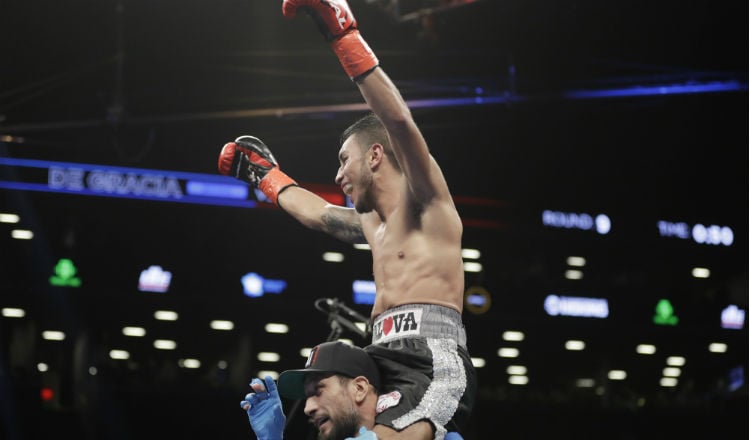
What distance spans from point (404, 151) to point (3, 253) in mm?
10268

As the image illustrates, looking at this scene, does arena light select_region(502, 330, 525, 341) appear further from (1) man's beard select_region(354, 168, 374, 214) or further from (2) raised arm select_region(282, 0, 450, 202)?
(2) raised arm select_region(282, 0, 450, 202)

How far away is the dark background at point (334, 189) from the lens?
344 inches

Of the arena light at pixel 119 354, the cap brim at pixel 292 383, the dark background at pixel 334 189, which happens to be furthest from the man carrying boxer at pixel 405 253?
the arena light at pixel 119 354

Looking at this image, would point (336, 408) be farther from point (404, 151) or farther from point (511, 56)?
point (511, 56)

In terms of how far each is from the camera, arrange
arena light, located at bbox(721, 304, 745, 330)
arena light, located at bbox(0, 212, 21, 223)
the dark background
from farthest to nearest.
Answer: arena light, located at bbox(721, 304, 745, 330) → arena light, located at bbox(0, 212, 21, 223) → the dark background

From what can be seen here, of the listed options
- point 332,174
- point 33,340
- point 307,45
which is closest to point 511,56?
point 307,45

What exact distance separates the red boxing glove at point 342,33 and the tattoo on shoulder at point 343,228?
2.42ft

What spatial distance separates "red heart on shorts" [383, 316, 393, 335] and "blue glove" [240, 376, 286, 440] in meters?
0.39

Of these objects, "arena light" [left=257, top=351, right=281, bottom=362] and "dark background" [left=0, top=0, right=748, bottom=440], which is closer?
"dark background" [left=0, top=0, right=748, bottom=440]

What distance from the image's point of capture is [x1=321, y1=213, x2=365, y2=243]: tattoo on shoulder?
10.9 ft

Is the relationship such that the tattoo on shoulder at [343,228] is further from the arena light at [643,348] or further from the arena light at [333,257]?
the arena light at [643,348]

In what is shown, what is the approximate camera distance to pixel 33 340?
11.3m

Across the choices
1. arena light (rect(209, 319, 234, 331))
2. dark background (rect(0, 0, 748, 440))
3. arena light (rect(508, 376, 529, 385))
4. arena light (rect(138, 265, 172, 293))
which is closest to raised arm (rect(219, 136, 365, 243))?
dark background (rect(0, 0, 748, 440))

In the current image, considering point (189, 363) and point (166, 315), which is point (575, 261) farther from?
point (166, 315)
